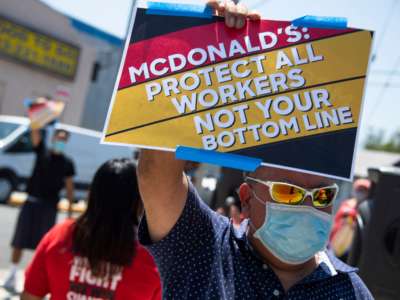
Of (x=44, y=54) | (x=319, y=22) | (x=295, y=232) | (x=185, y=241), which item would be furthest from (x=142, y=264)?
(x=44, y=54)

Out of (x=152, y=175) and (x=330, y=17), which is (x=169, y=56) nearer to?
(x=152, y=175)

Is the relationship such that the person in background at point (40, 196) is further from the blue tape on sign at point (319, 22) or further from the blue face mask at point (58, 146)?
the blue tape on sign at point (319, 22)

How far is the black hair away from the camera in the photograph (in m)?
2.40

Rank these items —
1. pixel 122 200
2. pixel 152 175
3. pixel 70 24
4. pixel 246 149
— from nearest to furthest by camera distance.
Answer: pixel 246 149, pixel 152 175, pixel 122 200, pixel 70 24

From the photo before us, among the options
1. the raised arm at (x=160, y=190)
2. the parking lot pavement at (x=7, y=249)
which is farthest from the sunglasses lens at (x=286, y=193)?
the parking lot pavement at (x=7, y=249)

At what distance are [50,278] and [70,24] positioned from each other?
18281 millimetres

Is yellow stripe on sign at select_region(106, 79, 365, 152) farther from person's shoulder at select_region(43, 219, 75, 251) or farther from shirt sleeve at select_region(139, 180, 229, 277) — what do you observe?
person's shoulder at select_region(43, 219, 75, 251)

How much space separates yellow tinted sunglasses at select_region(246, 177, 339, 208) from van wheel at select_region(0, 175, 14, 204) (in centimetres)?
1210

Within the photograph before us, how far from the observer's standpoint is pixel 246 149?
1702 mm

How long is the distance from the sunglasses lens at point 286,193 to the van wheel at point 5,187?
39.7 feet

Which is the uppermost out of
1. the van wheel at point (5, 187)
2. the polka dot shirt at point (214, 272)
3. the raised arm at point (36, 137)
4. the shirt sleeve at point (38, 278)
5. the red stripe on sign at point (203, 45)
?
the red stripe on sign at point (203, 45)

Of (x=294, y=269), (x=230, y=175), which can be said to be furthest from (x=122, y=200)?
(x=230, y=175)

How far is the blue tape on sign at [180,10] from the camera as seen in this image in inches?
68.9

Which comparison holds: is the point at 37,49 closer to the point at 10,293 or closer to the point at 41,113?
the point at 10,293
